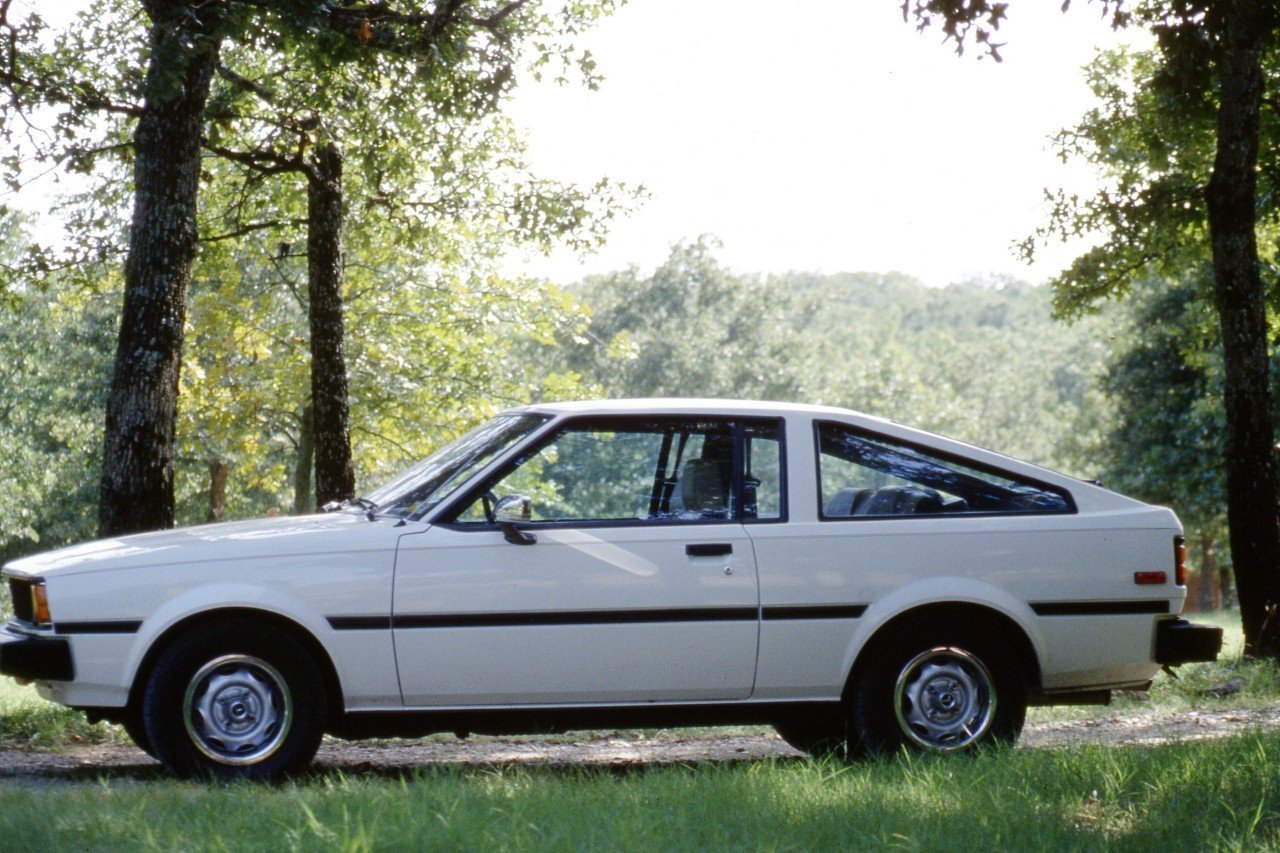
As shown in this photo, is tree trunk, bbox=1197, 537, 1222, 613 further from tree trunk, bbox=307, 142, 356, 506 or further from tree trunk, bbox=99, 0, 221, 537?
tree trunk, bbox=99, 0, 221, 537

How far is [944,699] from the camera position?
7086 millimetres

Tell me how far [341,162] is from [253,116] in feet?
3.40

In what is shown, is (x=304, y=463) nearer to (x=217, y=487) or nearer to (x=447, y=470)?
(x=217, y=487)

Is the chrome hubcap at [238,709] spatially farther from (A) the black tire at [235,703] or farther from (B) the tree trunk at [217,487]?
(B) the tree trunk at [217,487]

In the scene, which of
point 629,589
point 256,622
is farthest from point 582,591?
point 256,622

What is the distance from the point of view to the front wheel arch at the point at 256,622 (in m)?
6.49

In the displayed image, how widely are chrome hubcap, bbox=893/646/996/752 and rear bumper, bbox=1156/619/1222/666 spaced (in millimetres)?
849

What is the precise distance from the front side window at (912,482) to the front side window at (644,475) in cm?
32

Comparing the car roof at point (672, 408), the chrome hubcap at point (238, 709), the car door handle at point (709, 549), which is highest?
the car roof at point (672, 408)

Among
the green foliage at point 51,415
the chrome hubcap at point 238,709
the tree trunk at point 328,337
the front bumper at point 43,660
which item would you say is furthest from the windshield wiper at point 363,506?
the green foliage at point 51,415

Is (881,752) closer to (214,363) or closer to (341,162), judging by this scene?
(341,162)

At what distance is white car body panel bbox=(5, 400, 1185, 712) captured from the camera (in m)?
6.49

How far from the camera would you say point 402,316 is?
2770 centimetres

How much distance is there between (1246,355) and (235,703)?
9168mm
